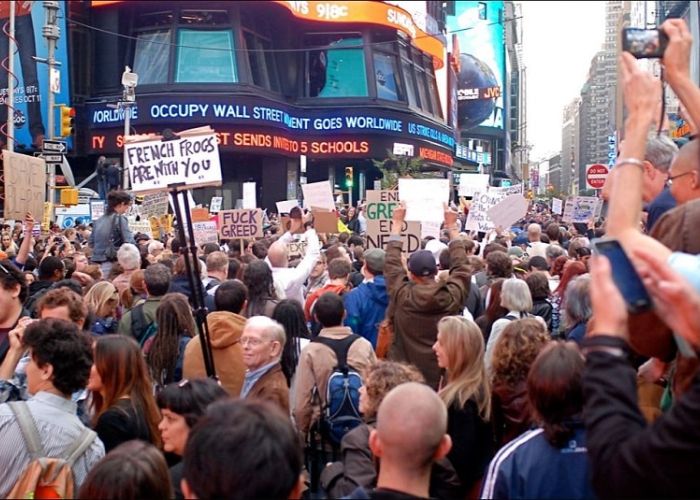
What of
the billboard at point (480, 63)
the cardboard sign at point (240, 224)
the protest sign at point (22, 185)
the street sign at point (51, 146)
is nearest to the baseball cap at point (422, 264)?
the protest sign at point (22, 185)

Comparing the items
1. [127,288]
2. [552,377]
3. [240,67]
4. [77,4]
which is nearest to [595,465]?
[552,377]

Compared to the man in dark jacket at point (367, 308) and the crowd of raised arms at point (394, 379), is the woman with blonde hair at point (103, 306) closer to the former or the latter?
the crowd of raised arms at point (394, 379)

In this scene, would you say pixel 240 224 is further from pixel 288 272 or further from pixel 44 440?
pixel 44 440

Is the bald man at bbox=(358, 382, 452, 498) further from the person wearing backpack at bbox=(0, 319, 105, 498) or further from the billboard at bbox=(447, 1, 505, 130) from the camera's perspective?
the billboard at bbox=(447, 1, 505, 130)

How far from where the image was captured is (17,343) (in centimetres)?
472

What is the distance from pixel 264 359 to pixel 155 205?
10.9 meters

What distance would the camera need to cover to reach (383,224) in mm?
9430

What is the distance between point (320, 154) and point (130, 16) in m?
9.57

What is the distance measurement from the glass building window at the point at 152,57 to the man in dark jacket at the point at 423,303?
27.4 meters

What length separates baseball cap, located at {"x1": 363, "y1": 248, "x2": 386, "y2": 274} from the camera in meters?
7.36

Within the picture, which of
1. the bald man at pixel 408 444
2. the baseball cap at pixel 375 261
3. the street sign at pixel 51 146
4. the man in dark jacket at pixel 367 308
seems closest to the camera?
the bald man at pixel 408 444

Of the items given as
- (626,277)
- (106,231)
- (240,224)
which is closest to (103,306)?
(106,231)

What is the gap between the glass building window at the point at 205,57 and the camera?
105 ft

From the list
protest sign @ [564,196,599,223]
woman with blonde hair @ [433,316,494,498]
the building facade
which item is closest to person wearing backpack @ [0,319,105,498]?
woman with blonde hair @ [433,316,494,498]
